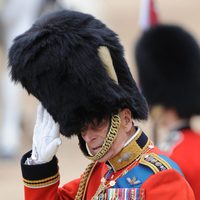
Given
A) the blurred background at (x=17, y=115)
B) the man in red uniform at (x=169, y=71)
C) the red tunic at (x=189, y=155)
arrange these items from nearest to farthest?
the red tunic at (x=189, y=155)
the man in red uniform at (x=169, y=71)
the blurred background at (x=17, y=115)

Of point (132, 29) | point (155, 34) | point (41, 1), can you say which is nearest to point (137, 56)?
point (155, 34)

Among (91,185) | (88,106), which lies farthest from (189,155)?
(88,106)

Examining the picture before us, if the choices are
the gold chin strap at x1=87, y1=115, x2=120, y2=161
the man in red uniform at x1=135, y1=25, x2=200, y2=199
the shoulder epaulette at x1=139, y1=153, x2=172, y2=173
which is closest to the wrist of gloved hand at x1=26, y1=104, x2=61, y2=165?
the gold chin strap at x1=87, y1=115, x2=120, y2=161

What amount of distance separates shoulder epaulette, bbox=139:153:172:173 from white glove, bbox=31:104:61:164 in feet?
0.98

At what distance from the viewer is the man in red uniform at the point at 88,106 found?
120 inches

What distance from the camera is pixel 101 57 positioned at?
3.08 metres

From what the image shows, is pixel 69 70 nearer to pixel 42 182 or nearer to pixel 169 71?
pixel 42 182

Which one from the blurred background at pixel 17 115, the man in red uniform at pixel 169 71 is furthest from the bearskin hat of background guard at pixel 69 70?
the blurred background at pixel 17 115

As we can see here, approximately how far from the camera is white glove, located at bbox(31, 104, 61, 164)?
123 inches

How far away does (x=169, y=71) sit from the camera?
5.16 meters

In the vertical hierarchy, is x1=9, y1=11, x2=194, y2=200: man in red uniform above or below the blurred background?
above

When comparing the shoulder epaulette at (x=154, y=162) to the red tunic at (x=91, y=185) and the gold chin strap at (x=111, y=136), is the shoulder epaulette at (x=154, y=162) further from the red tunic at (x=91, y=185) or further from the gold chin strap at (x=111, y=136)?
the gold chin strap at (x=111, y=136)

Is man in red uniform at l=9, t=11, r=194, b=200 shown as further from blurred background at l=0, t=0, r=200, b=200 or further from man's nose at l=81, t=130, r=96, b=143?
blurred background at l=0, t=0, r=200, b=200

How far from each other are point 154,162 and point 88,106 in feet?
0.97
